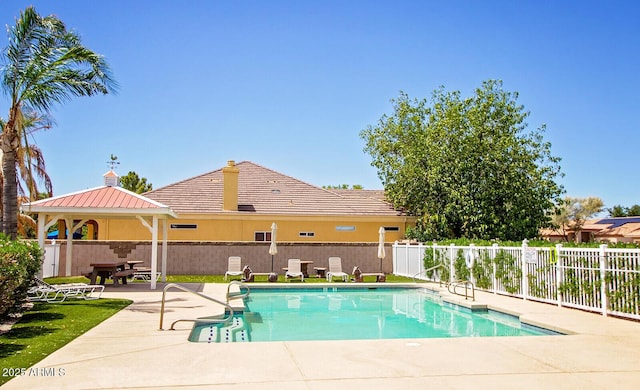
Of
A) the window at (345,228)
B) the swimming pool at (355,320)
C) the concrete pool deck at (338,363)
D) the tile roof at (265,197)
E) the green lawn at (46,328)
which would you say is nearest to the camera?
the concrete pool deck at (338,363)

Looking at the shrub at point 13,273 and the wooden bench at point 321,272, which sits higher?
the shrub at point 13,273

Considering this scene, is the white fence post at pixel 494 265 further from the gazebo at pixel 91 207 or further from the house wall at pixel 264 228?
the house wall at pixel 264 228

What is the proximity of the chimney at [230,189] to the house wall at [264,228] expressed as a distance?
73 centimetres

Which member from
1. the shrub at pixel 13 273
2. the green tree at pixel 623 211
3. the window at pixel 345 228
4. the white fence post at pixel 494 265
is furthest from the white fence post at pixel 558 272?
the green tree at pixel 623 211

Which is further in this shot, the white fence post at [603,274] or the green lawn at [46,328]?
the white fence post at [603,274]

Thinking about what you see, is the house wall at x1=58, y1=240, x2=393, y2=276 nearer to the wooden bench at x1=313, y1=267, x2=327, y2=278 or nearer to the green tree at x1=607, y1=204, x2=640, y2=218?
the wooden bench at x1=313, y1=267, x2=327, y2=278

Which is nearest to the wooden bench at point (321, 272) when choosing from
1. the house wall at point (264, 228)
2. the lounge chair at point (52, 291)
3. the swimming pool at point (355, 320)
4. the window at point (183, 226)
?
the swimming pool at point (355, 320)

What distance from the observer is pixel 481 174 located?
28.4 meters

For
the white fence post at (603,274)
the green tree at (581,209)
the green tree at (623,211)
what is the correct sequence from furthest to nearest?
the green tree at (623,211)
the green tree at (581,209)
the white fence post at (603,274)

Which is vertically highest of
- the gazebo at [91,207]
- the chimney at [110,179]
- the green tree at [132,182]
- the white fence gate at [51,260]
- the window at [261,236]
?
the green tree at [132,182]

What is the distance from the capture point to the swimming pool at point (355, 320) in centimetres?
1113

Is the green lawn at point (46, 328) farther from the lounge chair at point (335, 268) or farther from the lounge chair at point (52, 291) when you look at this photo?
the lounge chair at point (335, 268)

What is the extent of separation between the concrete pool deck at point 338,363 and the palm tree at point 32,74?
6304 millimetres

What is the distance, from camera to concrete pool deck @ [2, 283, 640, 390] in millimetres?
6152
